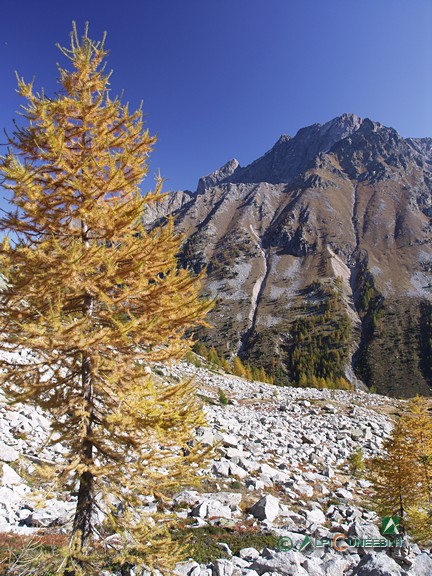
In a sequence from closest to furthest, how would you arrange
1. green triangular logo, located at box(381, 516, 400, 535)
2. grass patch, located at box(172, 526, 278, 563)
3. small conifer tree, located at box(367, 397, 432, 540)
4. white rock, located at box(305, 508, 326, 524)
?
grass patch, located at box(172, 526, 278, 563) < green triangular logo, located at box(381, 516, 400, 535) < white rock, located at box(305, 508, 326, 524) < small conifer tree, located at box(367, 397, 432, 540)

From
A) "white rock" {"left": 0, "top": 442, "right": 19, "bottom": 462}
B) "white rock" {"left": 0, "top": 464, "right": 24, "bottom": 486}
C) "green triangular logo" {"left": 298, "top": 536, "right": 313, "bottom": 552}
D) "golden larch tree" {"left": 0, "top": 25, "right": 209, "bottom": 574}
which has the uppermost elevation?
"golden larch tree" {"left": 0, "top": 25, "right": 209, "bottom": 574}

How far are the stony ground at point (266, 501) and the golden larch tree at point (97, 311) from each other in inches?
34.8

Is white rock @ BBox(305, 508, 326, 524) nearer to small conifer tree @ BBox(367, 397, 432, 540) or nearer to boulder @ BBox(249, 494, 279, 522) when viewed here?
boulder @ BBox(249, 494, 279, 522)

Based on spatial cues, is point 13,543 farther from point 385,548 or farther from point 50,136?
point 385,548

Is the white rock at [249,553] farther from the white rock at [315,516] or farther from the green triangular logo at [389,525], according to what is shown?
the green triangular logo at [389,525]

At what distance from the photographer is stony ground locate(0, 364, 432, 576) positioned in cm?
713

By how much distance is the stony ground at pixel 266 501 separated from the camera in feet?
23.4

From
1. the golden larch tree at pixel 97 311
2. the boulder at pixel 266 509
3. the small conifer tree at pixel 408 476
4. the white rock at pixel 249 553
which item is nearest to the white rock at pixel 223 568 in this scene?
the white rock at pixel 249 553

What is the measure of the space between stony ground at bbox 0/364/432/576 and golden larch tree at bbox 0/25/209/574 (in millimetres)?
884

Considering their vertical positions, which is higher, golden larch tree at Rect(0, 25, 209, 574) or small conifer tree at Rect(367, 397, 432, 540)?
golden larch tree at Rect(0, 25, 209, 574)

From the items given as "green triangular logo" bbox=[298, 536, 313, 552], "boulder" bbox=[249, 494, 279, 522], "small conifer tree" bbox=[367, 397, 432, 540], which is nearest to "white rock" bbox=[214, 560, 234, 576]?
"green triangular logo" bbox=[298, 536, 313, 552]

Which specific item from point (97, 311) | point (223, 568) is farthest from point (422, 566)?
point (97, 311)

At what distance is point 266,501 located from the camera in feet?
37.1

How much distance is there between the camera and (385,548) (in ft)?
Result: 30.0
